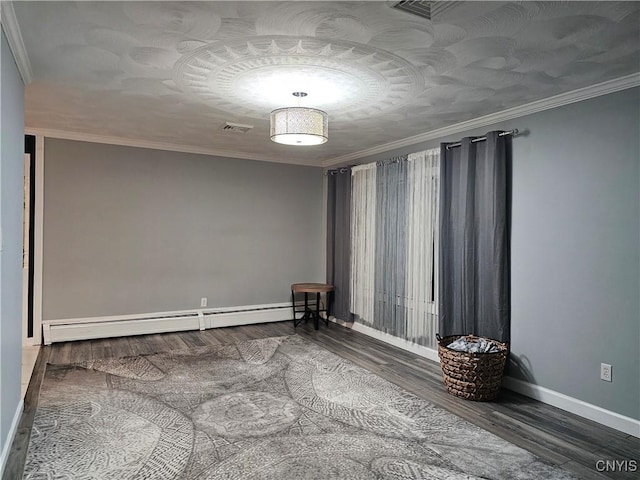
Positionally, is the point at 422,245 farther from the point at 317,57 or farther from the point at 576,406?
the point at 317,57

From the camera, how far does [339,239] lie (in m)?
5.96

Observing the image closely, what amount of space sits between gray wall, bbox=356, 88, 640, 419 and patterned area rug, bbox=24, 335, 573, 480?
0.94m

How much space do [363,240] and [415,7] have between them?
12.1ft

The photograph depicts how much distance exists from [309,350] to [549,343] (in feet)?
7.82

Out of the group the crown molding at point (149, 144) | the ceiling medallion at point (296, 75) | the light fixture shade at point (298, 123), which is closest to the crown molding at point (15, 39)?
the ceiling medallion at point (296, 75)

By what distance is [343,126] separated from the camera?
4.22 m

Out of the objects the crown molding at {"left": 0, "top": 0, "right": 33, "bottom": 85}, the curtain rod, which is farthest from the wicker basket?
the crown molding at {"left": 0, "top": 0, "right": 33, "bottom": 85}

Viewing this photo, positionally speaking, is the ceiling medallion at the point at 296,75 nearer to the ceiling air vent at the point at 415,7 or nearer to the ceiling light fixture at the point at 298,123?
the ceiling light fixture at the point at 298,123

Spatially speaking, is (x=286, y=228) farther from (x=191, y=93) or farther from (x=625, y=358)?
(x=625, y=358)

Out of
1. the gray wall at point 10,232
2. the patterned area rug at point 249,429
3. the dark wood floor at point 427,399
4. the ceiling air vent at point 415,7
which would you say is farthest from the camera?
the dark wood floor at point 427,399

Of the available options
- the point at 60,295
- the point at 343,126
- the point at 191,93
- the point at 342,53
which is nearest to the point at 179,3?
the point at 342,53

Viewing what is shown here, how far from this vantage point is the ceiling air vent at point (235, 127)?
4.20 m

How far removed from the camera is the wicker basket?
10.8ft
